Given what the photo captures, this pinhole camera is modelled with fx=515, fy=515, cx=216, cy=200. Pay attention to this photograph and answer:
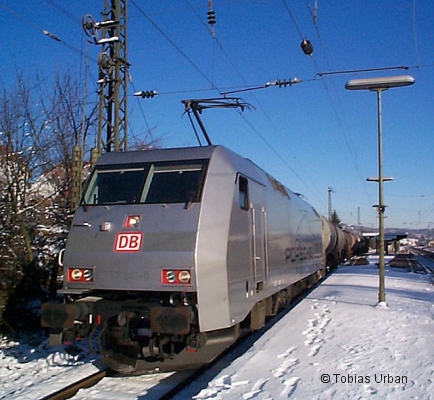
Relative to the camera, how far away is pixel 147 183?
7.68 meters

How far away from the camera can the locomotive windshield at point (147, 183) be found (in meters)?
7.40

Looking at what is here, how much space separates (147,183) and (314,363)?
352cm

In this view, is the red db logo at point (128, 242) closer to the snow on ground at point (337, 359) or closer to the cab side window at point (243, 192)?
the cab side window at point (243, 192)

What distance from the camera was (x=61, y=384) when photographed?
7.41 m

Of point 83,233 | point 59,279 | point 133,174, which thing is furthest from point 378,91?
point 59,279

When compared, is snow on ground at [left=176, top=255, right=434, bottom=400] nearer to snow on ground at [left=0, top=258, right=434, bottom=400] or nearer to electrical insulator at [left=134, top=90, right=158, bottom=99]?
snow on ground at [left=0, top=258, right=434, bottom=400]

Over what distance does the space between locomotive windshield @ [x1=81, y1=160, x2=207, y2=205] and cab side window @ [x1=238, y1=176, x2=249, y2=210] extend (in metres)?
0.83

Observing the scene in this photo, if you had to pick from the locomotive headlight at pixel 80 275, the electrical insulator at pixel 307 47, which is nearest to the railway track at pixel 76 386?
the locomotive headlight at pixel 80 275

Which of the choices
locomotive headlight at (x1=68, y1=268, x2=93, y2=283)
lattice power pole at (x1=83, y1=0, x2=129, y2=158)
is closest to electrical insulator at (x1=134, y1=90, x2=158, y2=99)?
lattice power pole at (x1=83, y1=0, x2=129, y2=158)

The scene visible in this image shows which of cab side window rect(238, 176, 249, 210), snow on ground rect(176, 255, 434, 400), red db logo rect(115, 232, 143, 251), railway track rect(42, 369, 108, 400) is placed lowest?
railway track rect(42, 369, 108, 400)

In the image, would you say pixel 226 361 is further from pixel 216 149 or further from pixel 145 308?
pixel 216 149

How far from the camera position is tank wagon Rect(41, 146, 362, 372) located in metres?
6.70

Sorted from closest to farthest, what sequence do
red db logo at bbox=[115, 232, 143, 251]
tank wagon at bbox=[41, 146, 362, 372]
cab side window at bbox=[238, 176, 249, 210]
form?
tank wagon at bbox=[41, 146, 362, 372] < red db logo at bbox=[115, 232, 143, 251] < cab side window at bbox=[238, 176, 249, 210]

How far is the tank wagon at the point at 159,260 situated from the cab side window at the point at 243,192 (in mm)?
17
